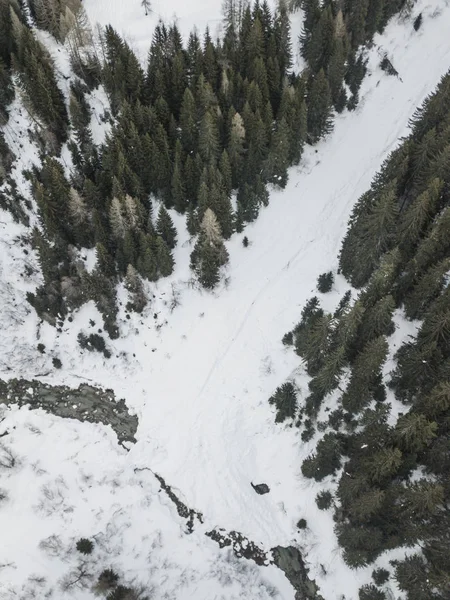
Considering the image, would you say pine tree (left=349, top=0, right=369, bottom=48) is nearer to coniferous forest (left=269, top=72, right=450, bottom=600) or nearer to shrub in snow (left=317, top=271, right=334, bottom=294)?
coniferous forest (left=269, top=72, right=450, bottom=600)

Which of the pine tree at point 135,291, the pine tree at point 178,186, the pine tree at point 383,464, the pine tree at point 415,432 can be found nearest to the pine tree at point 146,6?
the pine tree at point 178,186

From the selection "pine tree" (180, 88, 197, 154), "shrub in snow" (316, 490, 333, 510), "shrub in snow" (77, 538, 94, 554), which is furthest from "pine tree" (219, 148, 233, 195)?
"shrub in snow" (77, 538, 94, 554)

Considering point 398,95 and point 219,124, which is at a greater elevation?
point 398,95

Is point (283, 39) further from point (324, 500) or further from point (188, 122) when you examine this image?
point (324, 500)

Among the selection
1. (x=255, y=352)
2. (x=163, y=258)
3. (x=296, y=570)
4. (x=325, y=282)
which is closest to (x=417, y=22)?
(x=325, y=282)

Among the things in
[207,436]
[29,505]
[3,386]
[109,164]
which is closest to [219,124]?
[109,164]

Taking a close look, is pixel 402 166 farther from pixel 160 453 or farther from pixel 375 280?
pixel 160 453
